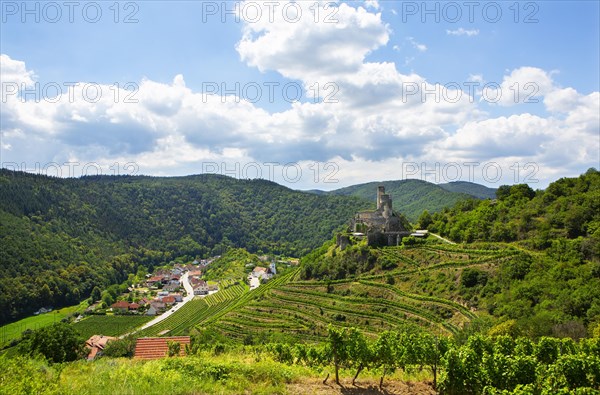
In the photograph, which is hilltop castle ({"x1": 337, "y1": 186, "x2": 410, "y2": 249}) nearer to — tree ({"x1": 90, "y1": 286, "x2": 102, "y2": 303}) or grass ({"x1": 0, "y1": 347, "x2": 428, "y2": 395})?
grass ({"x1": 0, "y1": 347, "x2": 428, "y2": 395})

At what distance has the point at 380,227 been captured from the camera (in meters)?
61.0

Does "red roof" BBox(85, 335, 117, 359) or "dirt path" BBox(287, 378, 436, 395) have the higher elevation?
"dirt path" BBox(287, 378, 436, 395)

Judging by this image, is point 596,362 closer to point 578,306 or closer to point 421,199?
point 578,306

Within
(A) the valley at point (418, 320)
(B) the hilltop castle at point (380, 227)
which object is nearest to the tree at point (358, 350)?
(A) the valley at point (418, 320)

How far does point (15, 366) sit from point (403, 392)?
11.0 metres

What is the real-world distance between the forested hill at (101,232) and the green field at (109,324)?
18.3 meters

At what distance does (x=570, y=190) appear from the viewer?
50156mm

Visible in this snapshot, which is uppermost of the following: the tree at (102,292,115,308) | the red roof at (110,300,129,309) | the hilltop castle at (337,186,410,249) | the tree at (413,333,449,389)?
the hilltop castle at (337,186,410,249)

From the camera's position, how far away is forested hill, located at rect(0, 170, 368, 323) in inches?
3735

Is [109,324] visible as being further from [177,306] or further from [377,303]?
[377,303]

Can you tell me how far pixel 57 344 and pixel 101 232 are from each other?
125363mm

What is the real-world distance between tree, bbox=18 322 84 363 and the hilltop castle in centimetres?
4013

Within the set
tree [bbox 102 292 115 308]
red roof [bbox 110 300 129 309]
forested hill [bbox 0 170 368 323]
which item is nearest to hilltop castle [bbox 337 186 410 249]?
red roof [bbox 110 300 129 309]

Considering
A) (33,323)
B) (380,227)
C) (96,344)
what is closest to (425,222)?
(380,227)
